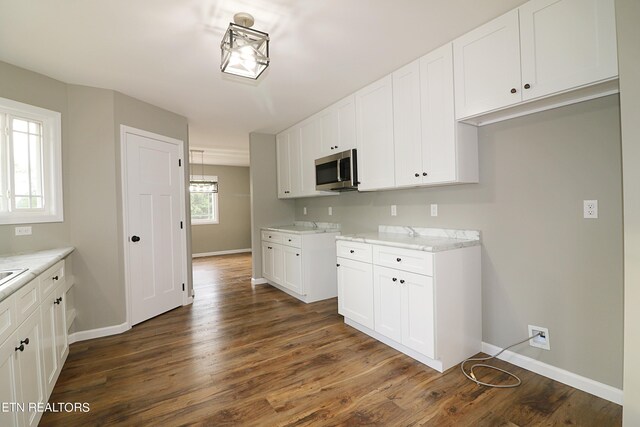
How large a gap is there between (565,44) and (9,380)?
3.31 metres

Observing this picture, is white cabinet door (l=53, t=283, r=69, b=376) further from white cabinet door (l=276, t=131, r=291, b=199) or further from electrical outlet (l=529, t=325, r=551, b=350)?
electrical outlet (l=529, t=325, r=551, b=350)

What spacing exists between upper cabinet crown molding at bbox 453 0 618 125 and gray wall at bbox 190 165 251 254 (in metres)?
6.79

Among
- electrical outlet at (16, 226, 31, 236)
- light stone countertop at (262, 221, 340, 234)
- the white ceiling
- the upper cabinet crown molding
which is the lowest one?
light stone countertop at (262, 221, 340, 234)

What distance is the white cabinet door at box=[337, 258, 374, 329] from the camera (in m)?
2.73

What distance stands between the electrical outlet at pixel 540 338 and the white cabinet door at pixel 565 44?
1.58 m

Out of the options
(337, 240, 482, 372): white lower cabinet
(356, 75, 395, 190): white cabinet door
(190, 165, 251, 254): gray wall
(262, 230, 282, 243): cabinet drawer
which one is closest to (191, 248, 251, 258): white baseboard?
(190, 165, 251, 254): gray wall

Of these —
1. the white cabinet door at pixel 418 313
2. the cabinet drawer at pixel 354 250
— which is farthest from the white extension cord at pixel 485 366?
the cabinet drawer at pixel 354 250

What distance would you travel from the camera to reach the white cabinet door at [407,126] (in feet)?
8.30

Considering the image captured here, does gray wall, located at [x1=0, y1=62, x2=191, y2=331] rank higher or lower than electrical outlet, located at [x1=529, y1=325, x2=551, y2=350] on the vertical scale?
higher

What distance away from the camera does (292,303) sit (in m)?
3.83

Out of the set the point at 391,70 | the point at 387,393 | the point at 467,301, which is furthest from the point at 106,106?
the point at 467,301

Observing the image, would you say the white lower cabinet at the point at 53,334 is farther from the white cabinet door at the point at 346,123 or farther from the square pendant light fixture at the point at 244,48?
the white cabinet door at the point at 346,123

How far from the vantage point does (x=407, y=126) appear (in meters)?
2.61

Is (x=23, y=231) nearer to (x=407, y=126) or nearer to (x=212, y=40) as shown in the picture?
(x=212, y=40)
